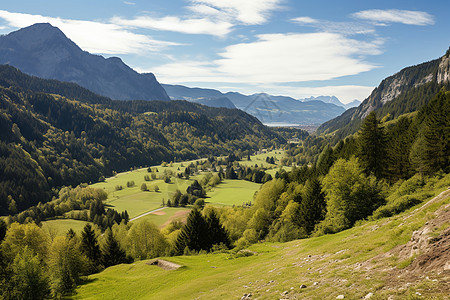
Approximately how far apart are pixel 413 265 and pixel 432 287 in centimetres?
355

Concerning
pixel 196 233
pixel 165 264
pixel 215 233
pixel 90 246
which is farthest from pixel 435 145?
pixel 90 246

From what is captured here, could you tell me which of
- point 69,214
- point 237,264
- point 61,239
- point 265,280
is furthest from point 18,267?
point 69,214

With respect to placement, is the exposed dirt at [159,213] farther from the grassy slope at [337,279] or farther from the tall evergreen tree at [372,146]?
the tall evergreen tree at [372,146]

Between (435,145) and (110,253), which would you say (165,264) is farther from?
(435,145)

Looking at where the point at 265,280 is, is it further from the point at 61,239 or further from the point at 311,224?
the point at 61,239

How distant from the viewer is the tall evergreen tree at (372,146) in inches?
2511

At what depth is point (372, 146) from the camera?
64250 mm

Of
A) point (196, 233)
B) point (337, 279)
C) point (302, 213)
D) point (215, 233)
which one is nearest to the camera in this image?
point (337, 279)

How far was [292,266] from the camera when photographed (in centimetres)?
3005

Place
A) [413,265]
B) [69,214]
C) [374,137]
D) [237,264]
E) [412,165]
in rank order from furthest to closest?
[69,214] → [374,137] → [412,165] → [237,264] → [413,265]

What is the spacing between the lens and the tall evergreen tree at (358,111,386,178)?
63.8 metres

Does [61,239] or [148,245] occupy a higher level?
[61,239]

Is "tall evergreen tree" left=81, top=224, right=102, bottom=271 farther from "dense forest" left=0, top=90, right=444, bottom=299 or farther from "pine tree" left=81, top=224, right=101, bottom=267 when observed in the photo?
"dense forest" left=0, top=90, right=444, bottom=299

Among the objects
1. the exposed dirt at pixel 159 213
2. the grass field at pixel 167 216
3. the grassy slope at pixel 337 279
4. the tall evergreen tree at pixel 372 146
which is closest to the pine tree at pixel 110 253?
the grassy slope at pixel 337 279
